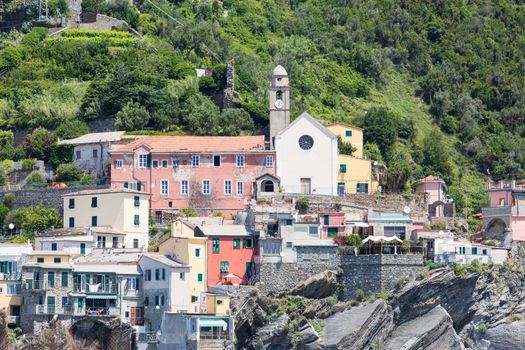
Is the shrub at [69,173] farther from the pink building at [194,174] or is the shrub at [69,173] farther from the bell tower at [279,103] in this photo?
the bell tower at [279,103]

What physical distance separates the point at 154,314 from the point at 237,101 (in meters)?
26.2

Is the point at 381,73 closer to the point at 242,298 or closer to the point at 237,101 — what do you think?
the point at 237,101

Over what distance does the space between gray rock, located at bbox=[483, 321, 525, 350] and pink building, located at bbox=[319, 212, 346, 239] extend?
30.7 feet

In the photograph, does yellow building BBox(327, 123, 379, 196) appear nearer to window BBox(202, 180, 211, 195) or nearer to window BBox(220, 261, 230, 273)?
window BBox(202, 180, 211, 195)

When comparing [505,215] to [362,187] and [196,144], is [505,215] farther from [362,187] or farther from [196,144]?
[196,144]

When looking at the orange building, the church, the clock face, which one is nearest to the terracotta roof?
the church

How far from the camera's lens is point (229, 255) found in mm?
94875

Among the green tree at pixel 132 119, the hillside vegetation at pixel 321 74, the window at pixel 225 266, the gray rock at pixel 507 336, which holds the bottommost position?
the gray rock at pixel 507 336

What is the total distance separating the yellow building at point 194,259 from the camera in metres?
91.5

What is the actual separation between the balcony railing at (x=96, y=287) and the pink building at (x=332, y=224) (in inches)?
479

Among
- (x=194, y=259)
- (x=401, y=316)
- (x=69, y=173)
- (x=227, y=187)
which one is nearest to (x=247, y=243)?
(x=194, y=259)

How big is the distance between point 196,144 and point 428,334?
19975mm

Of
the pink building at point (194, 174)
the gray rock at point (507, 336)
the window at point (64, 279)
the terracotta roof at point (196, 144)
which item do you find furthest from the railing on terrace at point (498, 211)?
the window at point (64, 279)

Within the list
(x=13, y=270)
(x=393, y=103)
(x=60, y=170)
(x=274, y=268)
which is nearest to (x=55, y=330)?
(x=13, y=270)
